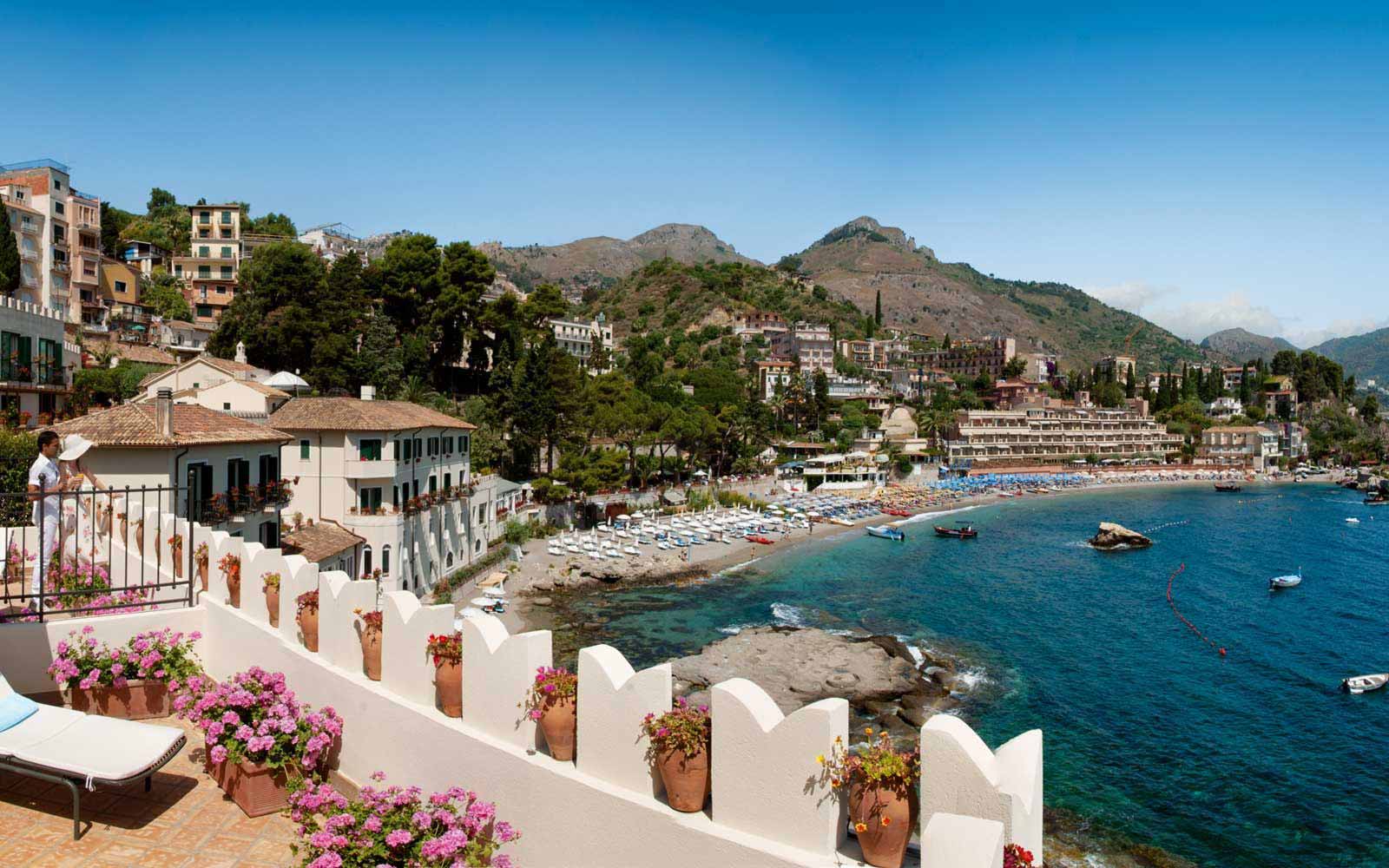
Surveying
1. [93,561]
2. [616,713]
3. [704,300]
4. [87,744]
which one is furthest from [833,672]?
[704,300]

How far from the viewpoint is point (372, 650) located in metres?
6.63

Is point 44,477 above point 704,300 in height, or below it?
below

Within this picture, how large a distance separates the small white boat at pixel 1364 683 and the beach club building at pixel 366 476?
1254 inches

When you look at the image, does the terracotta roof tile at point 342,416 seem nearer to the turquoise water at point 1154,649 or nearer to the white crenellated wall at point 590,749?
the turquoise water at point 1154,649

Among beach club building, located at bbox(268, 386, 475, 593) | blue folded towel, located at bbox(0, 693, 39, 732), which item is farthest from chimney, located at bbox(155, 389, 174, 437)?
blue folded towel, located at bbox(0, 693, 39, 732)

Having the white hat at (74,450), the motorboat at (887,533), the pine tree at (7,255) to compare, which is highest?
the pine tree at (7,255)

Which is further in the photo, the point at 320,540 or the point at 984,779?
the point at 320,540

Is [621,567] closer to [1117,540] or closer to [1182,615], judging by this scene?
[1182,615]

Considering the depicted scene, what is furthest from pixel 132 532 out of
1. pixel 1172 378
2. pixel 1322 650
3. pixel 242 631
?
pixel 1172 378

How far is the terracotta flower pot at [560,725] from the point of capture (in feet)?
17.0

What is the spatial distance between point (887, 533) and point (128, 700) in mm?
54989

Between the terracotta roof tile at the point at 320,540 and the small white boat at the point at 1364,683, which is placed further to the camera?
the small white boat at the point at 1364,683

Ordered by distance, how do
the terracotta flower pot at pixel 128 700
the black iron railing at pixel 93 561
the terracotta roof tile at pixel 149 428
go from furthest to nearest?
1. the terracotta roof tile at pixel 149 428
2. the black iron railing at pixel 93 561
3. the terracotta flower pot at pixel 128 700

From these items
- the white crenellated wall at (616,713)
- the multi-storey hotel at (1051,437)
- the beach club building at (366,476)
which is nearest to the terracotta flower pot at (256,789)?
the white crenellated wall at (616,713)
